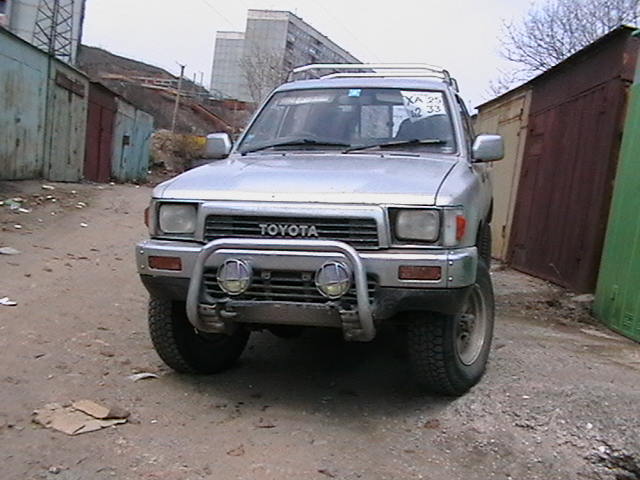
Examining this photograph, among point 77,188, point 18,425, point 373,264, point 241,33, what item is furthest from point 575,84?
point 241,33

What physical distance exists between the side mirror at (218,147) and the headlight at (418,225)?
1.77 meters

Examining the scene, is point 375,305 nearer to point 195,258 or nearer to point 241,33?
point 195,258

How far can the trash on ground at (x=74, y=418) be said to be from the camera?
3330 mm

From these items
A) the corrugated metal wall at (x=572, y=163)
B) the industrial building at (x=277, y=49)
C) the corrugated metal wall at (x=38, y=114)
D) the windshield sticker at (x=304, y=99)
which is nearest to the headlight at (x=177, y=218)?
the windshield sticker at (x=304, y=99)

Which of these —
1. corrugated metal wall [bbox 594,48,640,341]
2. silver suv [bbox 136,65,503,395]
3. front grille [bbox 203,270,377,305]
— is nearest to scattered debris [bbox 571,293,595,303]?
corrugated metal wall [bbox 594,48,640,341]

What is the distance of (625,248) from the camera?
5.80 meters

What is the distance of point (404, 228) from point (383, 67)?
275 cm

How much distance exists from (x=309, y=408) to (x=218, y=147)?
195cm

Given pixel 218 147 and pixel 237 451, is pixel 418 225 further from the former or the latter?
pixel 218 147

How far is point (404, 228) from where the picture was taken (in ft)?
11.0

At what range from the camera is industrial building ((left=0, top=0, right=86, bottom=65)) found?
3523 cm

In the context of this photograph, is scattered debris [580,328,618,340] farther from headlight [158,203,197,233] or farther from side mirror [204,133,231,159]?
headlight [158,203,197,233]

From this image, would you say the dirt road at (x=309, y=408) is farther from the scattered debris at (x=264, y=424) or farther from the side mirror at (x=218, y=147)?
the side mirror at (x=218, y=147)

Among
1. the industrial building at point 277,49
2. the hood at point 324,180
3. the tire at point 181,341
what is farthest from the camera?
the industrial building at point 277,49
